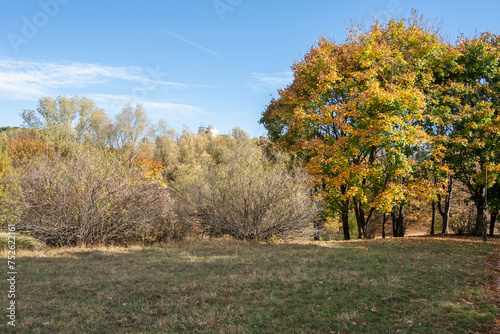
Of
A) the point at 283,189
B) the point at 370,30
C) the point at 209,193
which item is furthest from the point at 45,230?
the point at 370,30

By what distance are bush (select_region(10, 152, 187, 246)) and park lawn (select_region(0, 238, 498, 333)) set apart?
1153mm

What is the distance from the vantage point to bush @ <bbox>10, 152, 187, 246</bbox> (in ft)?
36.2

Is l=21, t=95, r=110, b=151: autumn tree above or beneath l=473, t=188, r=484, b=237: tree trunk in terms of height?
above

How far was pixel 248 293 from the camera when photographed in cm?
616

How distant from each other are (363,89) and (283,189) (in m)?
6.46

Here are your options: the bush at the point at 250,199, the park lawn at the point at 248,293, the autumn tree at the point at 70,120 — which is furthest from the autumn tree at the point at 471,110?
the autumn tree at the point at 70,120

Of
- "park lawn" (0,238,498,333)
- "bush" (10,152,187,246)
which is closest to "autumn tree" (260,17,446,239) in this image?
"park lawn" (0,238,498,333)

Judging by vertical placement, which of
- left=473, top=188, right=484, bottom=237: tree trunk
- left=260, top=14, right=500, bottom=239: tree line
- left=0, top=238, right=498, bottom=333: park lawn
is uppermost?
left=260, top=14, right=500, bottom=239: tree line

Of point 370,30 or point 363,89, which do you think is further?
point 370,30

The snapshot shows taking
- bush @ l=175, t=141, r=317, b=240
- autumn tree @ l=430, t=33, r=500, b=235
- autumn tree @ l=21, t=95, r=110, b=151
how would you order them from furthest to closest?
autumn tree @ l=21, t=95, r=110, b=151 < autumn tree @ l=430, t=33, r=500, b=235 < bush @ l=175, t=141, r=317, b=240

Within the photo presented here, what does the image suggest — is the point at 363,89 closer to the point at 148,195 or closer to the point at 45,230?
the point at 148,195

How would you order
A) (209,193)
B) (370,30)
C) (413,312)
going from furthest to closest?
(370,30) < (209,193) < (413,312)

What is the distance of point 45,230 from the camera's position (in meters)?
10.9

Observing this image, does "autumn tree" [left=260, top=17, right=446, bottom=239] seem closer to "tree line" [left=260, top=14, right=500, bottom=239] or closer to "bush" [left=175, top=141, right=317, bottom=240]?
"tree line" [left=260, top=14, right=500, bottom=239]
